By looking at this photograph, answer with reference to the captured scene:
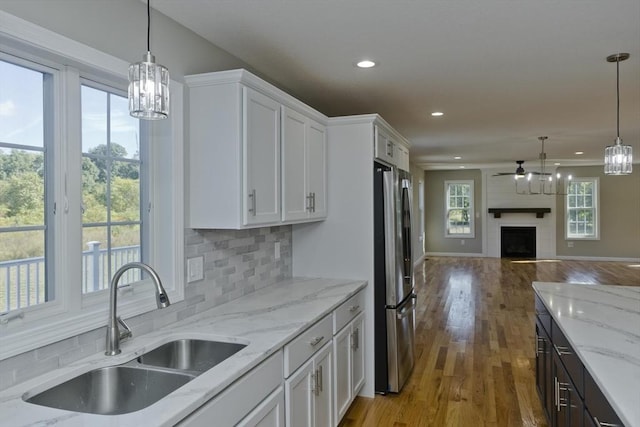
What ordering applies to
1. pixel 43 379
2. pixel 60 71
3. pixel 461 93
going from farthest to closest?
pixel 461 93 → pixel 60 71 → pixel 43 379

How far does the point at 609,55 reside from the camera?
2.93 meters

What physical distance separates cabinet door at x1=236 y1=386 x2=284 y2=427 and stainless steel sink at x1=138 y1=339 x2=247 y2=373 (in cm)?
26

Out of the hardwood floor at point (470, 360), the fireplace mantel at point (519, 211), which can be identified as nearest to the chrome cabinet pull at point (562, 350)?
the hardwood floor at point (470, 360)

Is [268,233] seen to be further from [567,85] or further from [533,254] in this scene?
[533,254]

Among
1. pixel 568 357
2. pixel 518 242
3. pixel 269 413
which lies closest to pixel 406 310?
pixel 568 357

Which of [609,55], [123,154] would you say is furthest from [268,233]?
[609,55]

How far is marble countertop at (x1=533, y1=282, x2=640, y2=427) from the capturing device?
138cm

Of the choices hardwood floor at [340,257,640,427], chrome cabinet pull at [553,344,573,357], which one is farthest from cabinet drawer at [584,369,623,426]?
hardwood floor at [340,257,640,427]

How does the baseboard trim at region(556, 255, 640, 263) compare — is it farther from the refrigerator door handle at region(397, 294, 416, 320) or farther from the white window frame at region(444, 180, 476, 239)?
the refrigerator door handle at region(397, 294, 416, 320)

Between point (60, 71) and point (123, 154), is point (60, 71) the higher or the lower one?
the higher one

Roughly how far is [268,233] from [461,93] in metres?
2.15

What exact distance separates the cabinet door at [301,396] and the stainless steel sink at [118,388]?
588mm

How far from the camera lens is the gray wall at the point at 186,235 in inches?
63.2

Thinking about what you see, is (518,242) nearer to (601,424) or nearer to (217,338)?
(601,424)
